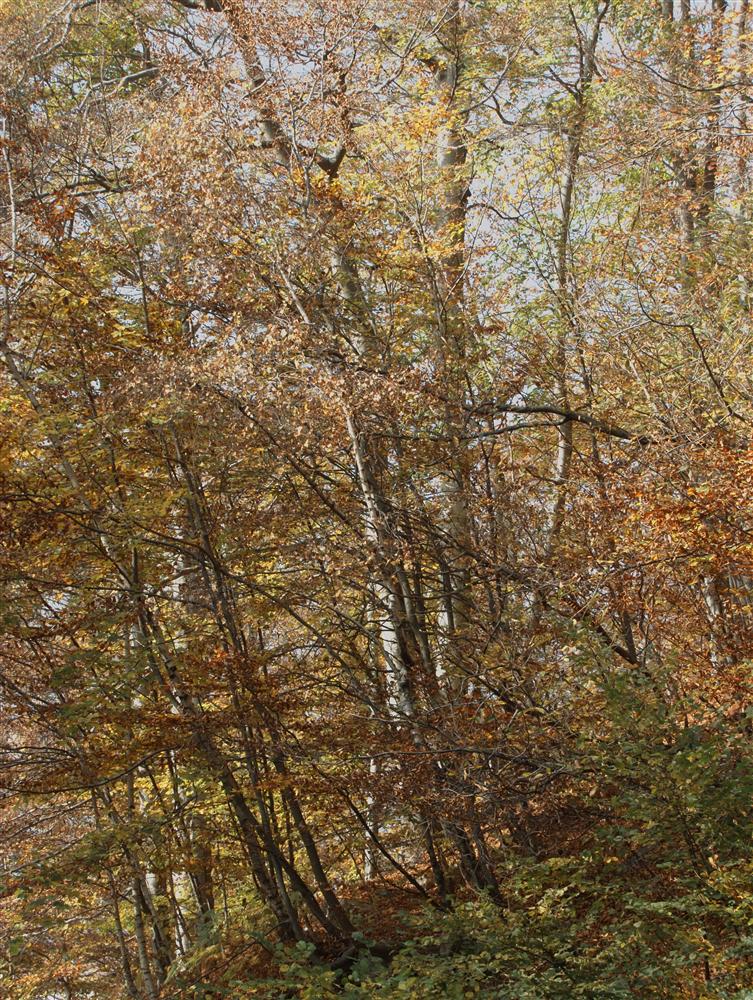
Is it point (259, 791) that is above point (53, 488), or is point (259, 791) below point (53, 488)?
A: below

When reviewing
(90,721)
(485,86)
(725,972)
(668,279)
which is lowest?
(725,972)

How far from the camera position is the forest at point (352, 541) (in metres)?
5.67

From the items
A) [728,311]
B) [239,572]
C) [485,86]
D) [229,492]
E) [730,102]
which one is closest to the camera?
[728,311]

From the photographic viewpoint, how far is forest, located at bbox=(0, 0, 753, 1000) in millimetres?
5672

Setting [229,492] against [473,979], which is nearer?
[473,979]

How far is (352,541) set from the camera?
275 inches

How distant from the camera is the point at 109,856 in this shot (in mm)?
5844

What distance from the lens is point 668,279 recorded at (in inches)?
314

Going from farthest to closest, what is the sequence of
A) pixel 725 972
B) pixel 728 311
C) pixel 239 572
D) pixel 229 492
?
pixel 239 572 < pixel 229 492 < pixel 728 311 < pixel 725 972

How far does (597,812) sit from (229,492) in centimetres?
389

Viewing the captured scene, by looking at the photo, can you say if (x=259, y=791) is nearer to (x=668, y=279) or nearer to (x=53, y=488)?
(x=53, y=488)

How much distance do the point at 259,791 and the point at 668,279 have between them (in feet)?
18.0

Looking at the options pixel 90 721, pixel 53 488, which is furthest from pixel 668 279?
pixel 90 721

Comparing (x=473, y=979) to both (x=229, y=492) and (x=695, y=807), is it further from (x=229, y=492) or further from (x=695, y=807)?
(x=229, y=492)
